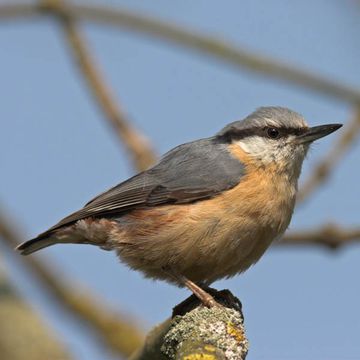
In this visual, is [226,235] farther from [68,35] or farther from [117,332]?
[68,35]

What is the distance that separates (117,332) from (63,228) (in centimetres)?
97

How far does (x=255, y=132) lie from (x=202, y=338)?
6.50ft

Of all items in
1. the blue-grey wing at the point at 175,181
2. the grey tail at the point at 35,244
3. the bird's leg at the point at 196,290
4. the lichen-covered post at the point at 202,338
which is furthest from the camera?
the grey tail at the point at 35,244

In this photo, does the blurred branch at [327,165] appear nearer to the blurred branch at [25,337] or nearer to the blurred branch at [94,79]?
the blurred branch at [94,79]

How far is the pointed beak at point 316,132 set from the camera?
16.6 ft

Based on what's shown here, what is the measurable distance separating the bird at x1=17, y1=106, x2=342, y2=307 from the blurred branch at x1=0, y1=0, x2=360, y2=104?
25 centimetres

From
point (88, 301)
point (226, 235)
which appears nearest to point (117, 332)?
point (88, 301)

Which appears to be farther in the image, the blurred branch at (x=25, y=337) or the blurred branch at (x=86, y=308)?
the blurred branch at (x=86, y=308)


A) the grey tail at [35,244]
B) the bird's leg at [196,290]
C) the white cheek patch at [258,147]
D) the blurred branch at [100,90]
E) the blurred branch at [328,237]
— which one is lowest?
the blurred branch at [328,237]

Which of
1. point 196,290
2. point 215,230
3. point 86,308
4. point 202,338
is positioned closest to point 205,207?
point 215,230

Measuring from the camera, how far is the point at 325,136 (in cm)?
511

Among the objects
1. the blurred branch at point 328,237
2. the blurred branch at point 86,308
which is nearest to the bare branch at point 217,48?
the blurred branch at point 328,237

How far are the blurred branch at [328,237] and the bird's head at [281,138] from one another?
0.37 metres

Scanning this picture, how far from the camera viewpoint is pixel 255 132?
17.0 feet
